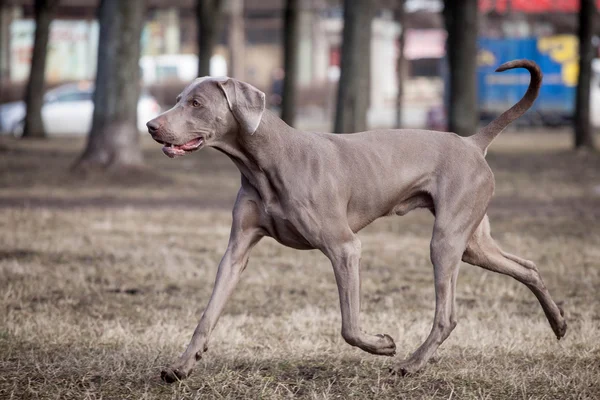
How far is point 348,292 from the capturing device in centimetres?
512

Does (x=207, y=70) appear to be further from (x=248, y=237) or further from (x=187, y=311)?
(x=248, y=237)

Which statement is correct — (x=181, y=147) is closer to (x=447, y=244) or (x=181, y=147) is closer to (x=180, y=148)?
(x=180, y=148)

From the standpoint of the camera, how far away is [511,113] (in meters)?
5.80

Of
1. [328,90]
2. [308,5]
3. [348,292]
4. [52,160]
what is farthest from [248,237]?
[308,5]

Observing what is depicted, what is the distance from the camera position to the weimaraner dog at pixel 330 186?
4.98 m

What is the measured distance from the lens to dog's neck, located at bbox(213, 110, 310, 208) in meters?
5.10

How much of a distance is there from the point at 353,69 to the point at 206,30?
809 cm

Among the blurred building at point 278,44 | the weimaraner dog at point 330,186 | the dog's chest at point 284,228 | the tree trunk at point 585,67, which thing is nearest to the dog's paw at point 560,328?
the weimaraner dog at point 330,186

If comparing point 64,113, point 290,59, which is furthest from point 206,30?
point 64,113

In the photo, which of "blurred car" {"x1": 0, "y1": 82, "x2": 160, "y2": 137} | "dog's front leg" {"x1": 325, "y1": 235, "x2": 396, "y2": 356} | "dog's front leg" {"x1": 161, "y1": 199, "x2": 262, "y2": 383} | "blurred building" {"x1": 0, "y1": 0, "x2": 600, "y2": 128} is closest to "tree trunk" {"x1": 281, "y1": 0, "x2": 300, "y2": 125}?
"blurred car" {"x1": 0, "y1": 82, "x2": 160, "y2": 137}

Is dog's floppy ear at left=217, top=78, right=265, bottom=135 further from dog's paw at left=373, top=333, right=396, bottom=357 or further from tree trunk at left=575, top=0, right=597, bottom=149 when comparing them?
tree trunk at left=575, top=0, right=597, bottom=149

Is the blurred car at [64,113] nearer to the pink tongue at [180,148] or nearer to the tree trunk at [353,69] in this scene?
the tree trunk at [353,69]

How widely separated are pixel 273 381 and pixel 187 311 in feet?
7.34

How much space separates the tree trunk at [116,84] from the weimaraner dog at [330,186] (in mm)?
10569
